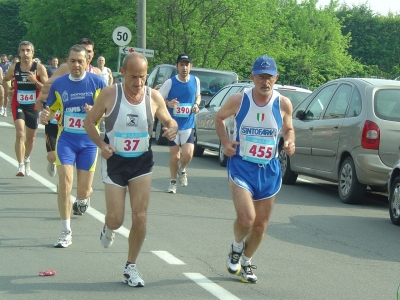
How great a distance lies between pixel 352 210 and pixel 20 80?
18.0ft

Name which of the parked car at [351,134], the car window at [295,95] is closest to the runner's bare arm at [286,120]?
the parked car at [351,134]

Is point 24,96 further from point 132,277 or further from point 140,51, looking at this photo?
point 140,51

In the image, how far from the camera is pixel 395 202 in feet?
35.2

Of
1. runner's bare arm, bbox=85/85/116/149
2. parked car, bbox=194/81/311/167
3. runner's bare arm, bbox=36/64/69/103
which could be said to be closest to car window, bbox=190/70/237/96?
parked car, bbox=194/81/311/167

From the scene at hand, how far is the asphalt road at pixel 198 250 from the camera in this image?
270 inches

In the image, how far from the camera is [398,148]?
11.8m

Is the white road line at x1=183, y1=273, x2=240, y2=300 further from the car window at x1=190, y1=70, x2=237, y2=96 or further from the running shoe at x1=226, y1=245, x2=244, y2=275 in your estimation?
the car window at x1=190, y1=70, x2=237, y2=96

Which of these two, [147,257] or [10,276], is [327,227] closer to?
[147,257]

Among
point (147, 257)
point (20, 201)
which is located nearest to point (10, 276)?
point (147, 257)

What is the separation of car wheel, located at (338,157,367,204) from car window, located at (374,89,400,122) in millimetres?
819

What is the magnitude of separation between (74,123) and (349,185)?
16.0 ft

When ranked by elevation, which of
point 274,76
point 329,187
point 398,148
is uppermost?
point 274,76

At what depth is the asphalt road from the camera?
6.85 metres

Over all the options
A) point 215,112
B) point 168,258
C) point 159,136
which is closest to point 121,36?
point 159,136
